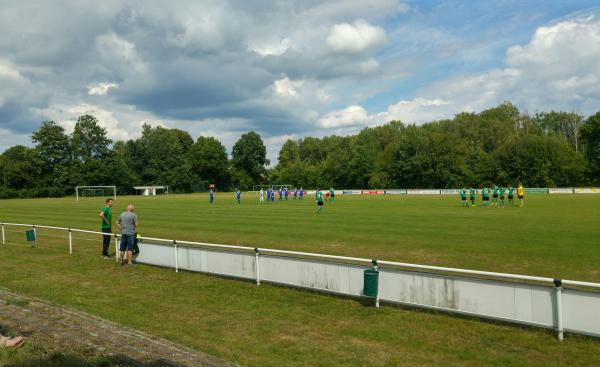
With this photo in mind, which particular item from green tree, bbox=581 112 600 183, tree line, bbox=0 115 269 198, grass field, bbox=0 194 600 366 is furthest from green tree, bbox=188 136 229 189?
grass field, bbox=0 194 600 366

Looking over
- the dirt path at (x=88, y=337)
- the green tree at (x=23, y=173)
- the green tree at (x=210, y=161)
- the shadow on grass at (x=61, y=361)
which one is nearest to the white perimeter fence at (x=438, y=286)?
the dirt path at (x=88, y=337)

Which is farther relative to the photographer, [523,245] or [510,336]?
[523,245]

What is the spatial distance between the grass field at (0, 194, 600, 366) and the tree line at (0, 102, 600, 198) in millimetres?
63192

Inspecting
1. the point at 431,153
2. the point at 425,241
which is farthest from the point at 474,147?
the point at 425,241

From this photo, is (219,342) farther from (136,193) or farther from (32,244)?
(136,193)

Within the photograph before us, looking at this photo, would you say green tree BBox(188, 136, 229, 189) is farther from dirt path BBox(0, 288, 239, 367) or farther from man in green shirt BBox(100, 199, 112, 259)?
dirt path BBox(0, 288, 239, 367)

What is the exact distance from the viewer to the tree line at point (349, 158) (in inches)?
3044

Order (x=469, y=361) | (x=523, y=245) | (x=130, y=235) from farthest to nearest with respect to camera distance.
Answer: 1. (x=523, y=245)
2. (x=130, y=235)
3. (x=469, y=361)

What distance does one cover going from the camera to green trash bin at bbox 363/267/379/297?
28.8 feet

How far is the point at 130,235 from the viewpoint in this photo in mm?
13977

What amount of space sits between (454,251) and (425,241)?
223 centimetres

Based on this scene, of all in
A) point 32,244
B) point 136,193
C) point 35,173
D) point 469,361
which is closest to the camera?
point 469,361

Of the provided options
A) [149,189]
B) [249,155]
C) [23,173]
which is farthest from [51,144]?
[249,155]

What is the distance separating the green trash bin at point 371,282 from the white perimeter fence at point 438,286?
0.16 metres
